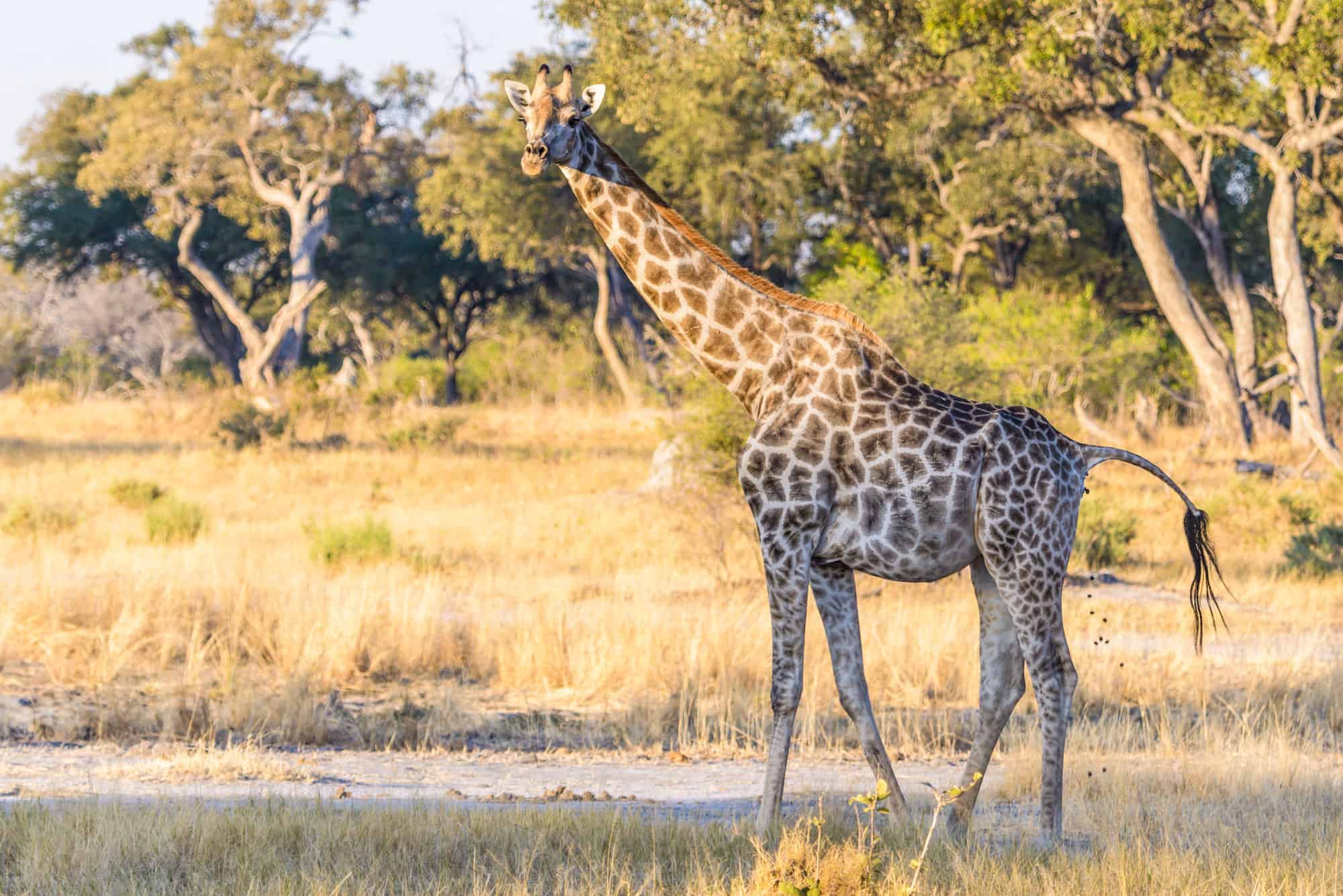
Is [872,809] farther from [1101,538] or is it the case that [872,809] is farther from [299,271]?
[299,271]

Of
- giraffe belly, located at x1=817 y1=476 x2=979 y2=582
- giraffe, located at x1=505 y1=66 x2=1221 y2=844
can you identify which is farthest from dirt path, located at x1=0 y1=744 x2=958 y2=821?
giraffe belly, located at x1=817 y1=476 x2=979 y2=582

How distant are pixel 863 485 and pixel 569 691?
469cm

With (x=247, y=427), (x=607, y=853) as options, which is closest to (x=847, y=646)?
(x=607, y=853)

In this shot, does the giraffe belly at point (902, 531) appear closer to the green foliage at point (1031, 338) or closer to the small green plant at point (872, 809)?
the small green plant at point (872, 809)

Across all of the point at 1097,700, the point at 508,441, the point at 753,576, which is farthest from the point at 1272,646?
the point at 508,441

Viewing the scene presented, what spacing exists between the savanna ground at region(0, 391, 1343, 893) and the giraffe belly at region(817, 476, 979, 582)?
1.05 metres

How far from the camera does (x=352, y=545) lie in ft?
46.6

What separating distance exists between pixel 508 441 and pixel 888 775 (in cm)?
2083

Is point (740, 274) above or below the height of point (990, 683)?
above

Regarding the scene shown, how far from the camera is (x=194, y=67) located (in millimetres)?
33625

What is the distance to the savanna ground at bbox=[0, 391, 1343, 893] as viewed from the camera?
5469 millimetres

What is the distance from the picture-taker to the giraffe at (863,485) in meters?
5.65

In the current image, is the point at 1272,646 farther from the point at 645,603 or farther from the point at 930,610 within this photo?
the point at 645,603

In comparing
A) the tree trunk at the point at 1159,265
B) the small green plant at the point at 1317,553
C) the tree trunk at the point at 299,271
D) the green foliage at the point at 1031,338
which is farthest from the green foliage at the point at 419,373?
the small green plant at the point at 1317,553
